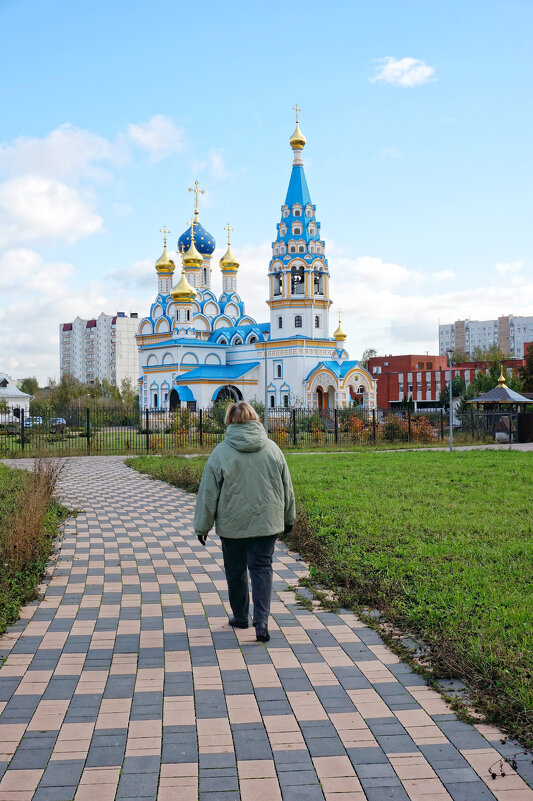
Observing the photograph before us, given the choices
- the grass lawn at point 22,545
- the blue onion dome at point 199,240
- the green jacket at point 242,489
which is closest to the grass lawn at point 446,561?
the green jacket at point 242,489

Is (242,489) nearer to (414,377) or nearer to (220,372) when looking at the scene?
(220,372)

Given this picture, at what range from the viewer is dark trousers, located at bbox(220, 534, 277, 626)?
16.0 feet

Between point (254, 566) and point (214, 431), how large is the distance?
19.7 meters

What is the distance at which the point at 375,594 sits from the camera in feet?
18.4

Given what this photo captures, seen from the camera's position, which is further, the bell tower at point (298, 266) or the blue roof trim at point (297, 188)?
the blue roof trim at point (297, 188)

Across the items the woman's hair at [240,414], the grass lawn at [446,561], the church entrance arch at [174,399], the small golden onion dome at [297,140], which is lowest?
the grass lawn at [446,561]

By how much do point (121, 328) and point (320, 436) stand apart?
315 ft

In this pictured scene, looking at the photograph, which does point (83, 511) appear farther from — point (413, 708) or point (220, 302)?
point (220, 302)

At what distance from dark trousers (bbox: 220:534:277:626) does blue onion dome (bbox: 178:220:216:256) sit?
174ft

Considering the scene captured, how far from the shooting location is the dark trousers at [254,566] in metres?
4.88

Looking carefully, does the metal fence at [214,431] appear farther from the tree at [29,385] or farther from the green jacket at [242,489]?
the tree at [29,385]

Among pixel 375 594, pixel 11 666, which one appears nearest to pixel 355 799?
pixel 11 666

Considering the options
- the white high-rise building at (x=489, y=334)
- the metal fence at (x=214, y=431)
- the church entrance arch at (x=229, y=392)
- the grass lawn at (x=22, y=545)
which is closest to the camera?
the grass lawn at (x=22, y=545)

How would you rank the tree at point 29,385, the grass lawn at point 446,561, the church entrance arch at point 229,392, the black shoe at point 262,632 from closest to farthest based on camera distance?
the grass lawn at point 446,561
the black shoe at point 262,632
the church entrance arch at point 229,392
the tree at point 29,385
